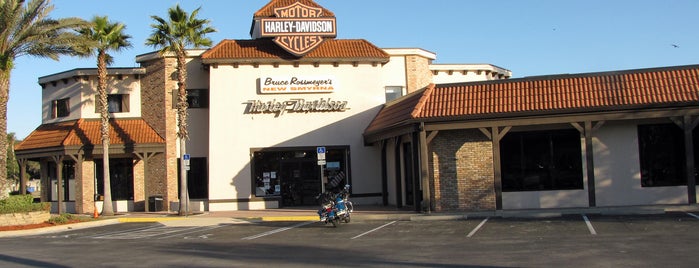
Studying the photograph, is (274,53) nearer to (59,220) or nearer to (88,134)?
(88,134)

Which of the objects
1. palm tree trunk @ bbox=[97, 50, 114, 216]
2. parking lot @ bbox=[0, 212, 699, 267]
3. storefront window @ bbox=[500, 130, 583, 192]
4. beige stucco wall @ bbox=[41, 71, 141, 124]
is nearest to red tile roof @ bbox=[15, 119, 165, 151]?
beige stucco wall @ bbox=[41, 71, 141, 124]

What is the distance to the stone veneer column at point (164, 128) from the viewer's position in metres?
30.0

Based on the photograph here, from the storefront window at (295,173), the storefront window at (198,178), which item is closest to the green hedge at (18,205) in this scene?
the storefront window at (198,178)

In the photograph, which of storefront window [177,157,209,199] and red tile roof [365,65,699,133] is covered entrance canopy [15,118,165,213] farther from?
red tile roof [365,65,699,133]

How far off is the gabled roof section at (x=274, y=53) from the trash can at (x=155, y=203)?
658 centimetres

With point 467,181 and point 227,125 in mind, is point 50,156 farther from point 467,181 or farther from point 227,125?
point 467,181

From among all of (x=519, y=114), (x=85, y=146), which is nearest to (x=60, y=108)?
(x=85, y=146)

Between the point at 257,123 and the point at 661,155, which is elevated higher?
the point at 257,123

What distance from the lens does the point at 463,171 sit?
74.8 feet

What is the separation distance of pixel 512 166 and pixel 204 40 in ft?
43.8

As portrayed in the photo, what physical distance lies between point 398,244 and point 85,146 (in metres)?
19.2

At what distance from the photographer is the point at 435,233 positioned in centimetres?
1692

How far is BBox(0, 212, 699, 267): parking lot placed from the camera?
39.2 feet

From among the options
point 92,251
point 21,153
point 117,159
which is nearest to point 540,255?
point 92,251
